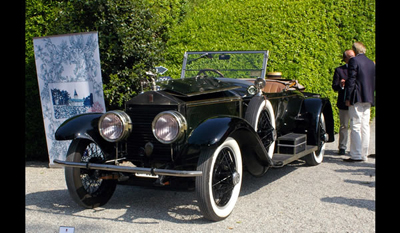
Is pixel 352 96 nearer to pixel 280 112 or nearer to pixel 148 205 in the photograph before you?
pixel 280 112

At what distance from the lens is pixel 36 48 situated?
19.9 ft

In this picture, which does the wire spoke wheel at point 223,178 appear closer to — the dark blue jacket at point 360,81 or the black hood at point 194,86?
the black hood at point 194,86

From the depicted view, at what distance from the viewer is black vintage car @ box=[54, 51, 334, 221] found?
374 centimetres

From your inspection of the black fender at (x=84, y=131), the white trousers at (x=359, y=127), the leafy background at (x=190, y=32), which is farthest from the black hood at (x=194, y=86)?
the white trousers at (x=359, y=127)

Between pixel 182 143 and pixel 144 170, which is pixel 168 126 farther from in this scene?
pixel 144 170

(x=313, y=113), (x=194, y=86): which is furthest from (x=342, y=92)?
(x=194, y=86)

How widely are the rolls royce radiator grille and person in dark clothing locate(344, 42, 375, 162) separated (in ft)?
10.4

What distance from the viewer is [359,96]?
6008mm

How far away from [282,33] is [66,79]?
14.3 feet

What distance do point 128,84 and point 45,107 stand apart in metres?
1.25

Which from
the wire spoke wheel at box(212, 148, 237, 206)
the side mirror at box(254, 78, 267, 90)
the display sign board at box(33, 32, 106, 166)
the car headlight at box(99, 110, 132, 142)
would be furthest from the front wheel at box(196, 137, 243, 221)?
the display sign board at box(33, 32, 106, 166)

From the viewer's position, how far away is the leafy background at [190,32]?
6.41 meters

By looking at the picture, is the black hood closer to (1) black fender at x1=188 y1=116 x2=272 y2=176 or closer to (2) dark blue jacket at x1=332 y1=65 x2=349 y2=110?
(1) black fender at x1=188 y1=116 x2=272 y2=176
